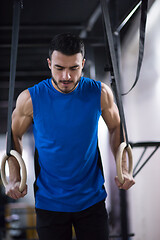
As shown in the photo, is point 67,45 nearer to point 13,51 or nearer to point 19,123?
point 13,51

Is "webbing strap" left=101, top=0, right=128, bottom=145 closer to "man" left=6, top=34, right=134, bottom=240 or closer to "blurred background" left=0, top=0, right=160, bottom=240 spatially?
"man" left=6, top=34, right=134, bottom=240

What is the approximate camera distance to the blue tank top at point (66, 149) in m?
1.93

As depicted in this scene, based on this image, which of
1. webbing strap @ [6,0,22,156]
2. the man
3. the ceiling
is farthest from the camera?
the ceiling

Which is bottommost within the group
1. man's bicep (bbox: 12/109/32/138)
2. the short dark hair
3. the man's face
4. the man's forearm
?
the man's forearm

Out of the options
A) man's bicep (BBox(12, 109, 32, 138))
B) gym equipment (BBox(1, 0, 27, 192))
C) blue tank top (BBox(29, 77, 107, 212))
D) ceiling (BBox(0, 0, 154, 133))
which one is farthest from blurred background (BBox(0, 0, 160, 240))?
gym equipment (BBox(1, 0, 27, 192))

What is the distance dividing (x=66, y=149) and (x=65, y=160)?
2.2 inches

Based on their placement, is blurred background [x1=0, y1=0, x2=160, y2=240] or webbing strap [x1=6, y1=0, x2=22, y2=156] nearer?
webbing strap [x1=6, y1=0, x2=22, y2=156]

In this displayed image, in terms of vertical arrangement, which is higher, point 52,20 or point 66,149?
point 52,20

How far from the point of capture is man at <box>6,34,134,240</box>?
1929 millimetres

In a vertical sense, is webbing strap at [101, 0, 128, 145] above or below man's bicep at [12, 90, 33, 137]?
above

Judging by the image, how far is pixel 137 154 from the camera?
4891mm

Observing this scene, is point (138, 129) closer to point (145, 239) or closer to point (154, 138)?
point (154, 138)

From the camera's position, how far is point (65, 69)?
1822 millimetres

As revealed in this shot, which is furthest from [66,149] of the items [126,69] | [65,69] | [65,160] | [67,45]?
[126,69]
